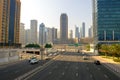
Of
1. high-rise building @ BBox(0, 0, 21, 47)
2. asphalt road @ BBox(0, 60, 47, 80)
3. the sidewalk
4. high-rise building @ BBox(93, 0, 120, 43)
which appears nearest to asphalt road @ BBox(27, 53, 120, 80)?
the sidewalk

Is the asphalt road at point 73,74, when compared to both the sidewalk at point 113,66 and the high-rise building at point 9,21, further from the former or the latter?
the high-rise building at point 9,21

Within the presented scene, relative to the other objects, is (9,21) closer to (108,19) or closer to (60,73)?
(108,19)

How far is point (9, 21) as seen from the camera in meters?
173

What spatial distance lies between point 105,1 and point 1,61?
114875 mm

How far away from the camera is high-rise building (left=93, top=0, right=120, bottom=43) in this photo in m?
167

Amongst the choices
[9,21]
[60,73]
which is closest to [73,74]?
[60,73]

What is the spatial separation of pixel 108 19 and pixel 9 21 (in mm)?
73558

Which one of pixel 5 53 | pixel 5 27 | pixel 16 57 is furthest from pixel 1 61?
pixel 5 27

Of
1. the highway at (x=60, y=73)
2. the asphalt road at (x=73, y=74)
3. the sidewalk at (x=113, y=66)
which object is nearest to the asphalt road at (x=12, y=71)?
the highway at (x=60, y=73)

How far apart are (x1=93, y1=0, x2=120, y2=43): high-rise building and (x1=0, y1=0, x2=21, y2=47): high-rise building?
6137cm

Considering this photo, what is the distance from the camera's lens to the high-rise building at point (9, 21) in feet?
Answer: 525

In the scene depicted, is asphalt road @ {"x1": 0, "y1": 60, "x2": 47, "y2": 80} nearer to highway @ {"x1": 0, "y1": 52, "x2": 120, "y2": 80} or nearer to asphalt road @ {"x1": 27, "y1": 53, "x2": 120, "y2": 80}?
highway @ {"x1": 0, "y1": 52, "x2": 120, "y2": 80}

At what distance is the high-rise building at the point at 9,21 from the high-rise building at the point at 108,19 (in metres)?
61.4

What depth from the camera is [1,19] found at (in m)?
158
